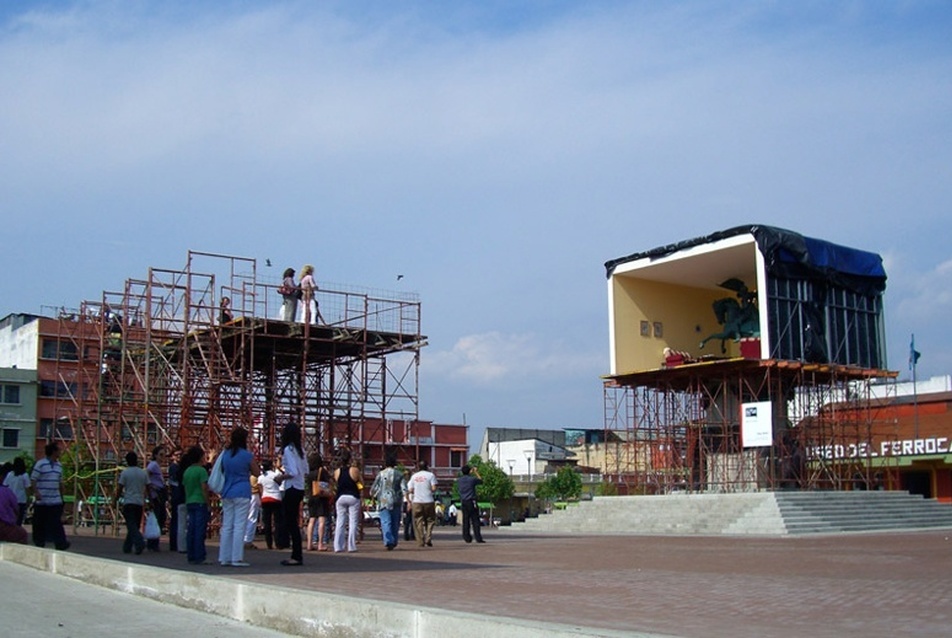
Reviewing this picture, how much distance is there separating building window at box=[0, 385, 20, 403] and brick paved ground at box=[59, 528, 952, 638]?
54278 millimetres

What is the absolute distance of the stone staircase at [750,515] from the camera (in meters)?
31.2

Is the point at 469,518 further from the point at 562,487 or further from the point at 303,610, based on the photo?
the point at 562,487

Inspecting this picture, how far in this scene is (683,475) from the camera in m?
43.9

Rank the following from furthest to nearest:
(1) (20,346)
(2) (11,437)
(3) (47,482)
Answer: (1) (20,346)
(2) (11,437)
(3) (47,482)

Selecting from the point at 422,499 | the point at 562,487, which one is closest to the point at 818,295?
the point at 422,499

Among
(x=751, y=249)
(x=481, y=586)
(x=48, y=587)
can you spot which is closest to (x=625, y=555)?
(x=481, y=586)

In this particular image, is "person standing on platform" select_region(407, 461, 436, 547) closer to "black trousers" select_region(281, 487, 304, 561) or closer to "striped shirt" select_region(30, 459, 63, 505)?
"black trousers" select_region(281, 487, 304, 561)

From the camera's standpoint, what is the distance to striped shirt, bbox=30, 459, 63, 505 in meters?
16.3

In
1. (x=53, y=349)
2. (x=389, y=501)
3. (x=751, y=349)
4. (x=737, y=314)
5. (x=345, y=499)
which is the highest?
(x=53, y=349)

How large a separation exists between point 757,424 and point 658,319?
8826mm

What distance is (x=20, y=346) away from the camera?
72.9 m

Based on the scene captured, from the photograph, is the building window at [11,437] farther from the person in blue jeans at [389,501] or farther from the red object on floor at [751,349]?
the person in blue jeans at [389,501]

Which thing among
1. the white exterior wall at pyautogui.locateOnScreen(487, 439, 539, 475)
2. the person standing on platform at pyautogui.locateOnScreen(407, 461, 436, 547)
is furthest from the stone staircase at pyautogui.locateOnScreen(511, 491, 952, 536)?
the white exterior wall at pyautogui.locateOnScreen(487, 439, 539, 475)

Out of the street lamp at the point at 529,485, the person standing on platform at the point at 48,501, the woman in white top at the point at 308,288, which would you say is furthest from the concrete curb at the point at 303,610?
the street lamp at the point at 529,485
